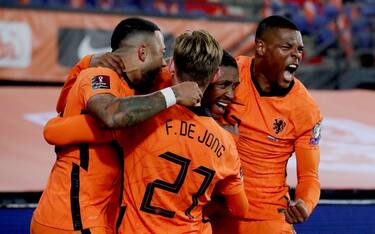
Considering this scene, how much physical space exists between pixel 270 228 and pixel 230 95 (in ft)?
2.72

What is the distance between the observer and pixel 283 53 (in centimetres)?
373

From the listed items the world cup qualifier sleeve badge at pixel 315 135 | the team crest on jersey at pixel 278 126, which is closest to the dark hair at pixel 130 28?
the team crest on jersey at pixel 278 126

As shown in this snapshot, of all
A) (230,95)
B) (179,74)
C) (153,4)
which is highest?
(179,74)

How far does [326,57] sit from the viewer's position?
13.0 m

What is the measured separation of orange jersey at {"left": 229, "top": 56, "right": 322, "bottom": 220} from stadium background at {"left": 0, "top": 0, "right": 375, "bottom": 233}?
190 cm

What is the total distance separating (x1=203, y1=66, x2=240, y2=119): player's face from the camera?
343 cm

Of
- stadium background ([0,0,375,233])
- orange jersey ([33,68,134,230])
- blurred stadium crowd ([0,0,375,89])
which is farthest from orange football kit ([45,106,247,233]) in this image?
blurred stadium crowd ([0,0,375,89])

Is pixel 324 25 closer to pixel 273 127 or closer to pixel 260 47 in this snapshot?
pixel 260 47

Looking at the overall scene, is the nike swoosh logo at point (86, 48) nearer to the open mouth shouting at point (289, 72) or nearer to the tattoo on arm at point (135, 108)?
the open mouth shouting at point (289, 72)

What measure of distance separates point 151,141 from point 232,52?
8.29m

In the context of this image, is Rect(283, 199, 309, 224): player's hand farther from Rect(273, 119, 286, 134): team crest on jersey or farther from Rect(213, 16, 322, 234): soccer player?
Rect(273, 119, 286, 134): team crest on jersey

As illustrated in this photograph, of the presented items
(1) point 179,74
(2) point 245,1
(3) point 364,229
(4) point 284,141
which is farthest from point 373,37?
(1) point 179,74

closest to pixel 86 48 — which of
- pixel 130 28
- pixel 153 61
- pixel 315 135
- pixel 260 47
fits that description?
pixel 260 47

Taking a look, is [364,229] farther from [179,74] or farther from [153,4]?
[153,4]
